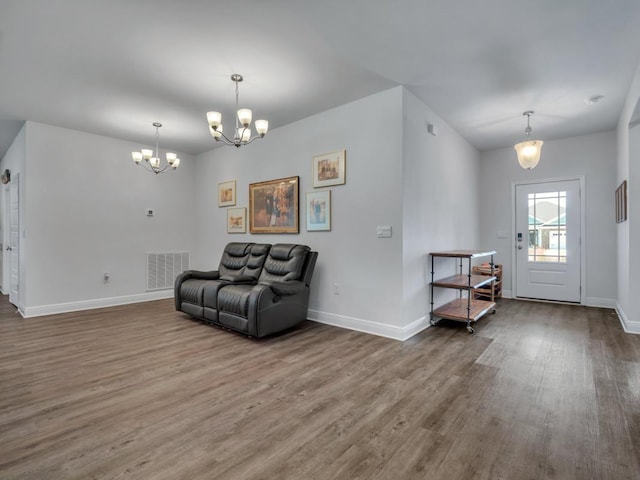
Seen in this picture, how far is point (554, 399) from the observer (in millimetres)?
2207

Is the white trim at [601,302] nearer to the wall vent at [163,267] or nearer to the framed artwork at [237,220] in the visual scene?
the framed artwork at [237,220]

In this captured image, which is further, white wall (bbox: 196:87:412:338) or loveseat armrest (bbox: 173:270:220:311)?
loveseat armrest (bbox: 173:270:220:311)

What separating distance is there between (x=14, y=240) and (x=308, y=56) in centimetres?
558

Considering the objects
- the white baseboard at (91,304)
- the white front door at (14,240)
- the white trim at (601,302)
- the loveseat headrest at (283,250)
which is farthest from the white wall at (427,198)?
the white front door at (14,240)

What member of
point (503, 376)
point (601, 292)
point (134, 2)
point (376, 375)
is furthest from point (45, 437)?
point (601, 292)

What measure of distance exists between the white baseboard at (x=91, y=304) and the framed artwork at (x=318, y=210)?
3327 mm

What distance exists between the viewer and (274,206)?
4844 millimetres

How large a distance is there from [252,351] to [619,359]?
3402 millimetres

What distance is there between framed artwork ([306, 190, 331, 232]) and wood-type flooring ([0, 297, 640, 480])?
1.39 metres

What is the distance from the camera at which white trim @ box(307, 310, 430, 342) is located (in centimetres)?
348

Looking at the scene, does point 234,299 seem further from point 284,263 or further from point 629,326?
point 629,326

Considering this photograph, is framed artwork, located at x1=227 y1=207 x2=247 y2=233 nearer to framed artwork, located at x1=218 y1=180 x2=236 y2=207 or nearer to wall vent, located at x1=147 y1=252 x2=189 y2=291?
framed artwork, located at x1=218 y1=180 x2=236 y2=207

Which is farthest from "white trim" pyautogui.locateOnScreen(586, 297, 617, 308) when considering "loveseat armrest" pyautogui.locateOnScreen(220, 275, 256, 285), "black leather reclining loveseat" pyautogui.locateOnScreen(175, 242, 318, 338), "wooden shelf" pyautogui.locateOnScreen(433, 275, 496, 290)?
"loveseat armrest" pyautogui.locateOnScreen(220, 275, 256, 285)

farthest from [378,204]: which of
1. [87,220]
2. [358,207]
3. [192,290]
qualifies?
[87,220]
